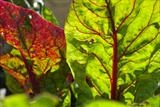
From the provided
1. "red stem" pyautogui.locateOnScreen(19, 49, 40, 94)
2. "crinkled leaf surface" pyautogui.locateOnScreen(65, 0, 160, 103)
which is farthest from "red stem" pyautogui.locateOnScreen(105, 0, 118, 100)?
"red stem" pyautogui.locateOnScreen(19, 49, 40, 94)

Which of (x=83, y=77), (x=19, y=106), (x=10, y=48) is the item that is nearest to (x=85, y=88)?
(x=83, y=77)

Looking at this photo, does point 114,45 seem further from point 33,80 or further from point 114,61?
point 33,80

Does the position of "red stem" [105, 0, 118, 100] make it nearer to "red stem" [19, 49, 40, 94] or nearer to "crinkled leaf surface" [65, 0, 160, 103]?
"crinkled leaf surface" [65, 0, 160, 103]

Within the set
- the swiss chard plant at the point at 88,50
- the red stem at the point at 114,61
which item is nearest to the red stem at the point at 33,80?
the swiss chard plant at the point at 88,50

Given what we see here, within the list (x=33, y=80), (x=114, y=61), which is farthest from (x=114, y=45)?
(x=33, y=80)

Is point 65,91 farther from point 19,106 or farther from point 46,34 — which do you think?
point 19,106
